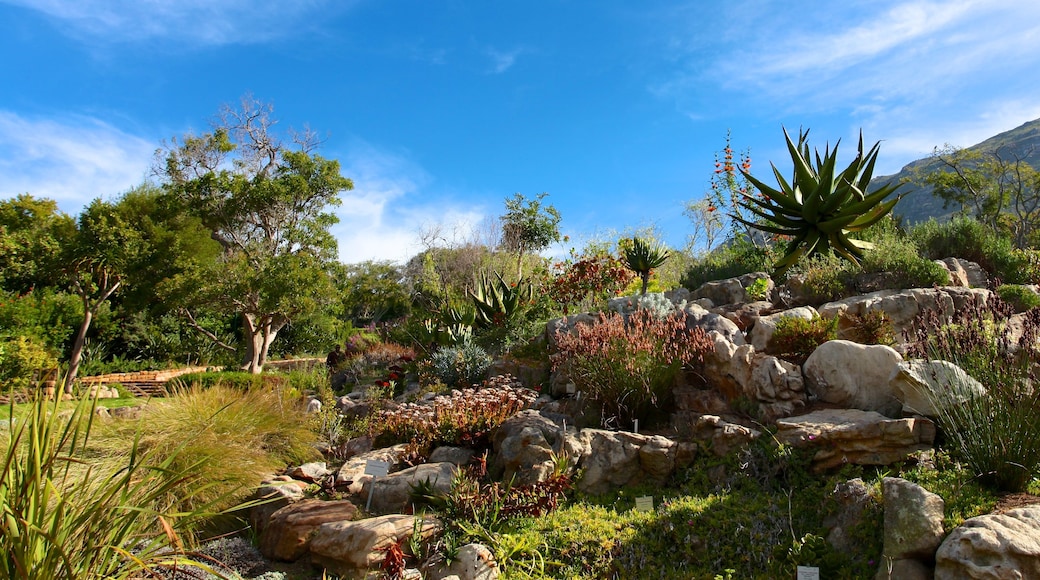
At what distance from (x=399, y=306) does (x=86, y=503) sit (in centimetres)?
2863

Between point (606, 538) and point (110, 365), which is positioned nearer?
point (606, 538)

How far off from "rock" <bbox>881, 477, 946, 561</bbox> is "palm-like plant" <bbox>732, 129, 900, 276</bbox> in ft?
13.1

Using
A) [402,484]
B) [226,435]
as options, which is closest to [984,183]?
[402,484]

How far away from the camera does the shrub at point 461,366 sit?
372 inches

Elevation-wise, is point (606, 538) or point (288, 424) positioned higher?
point (288, 424)

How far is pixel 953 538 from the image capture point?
327cm

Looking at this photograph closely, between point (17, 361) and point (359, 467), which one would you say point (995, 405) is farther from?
point (17, 361)

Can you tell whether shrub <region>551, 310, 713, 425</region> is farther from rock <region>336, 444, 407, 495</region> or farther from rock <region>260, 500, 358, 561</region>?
rock <region>260, 500, 358, 561</region>

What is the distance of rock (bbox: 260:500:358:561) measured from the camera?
4.79 m

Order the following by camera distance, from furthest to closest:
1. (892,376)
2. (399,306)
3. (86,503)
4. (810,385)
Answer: (399,306)
(810,385)
(892,376)
(86,503)

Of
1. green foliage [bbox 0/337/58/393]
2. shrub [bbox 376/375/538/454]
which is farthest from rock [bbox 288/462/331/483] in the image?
green foliage [bbox 0/337/58/393]

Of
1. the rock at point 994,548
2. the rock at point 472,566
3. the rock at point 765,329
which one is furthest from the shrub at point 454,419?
the rock at point 994,548

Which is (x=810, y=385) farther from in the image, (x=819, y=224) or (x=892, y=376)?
(x=819, y=224)

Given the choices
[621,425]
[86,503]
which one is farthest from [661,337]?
[86,503]
